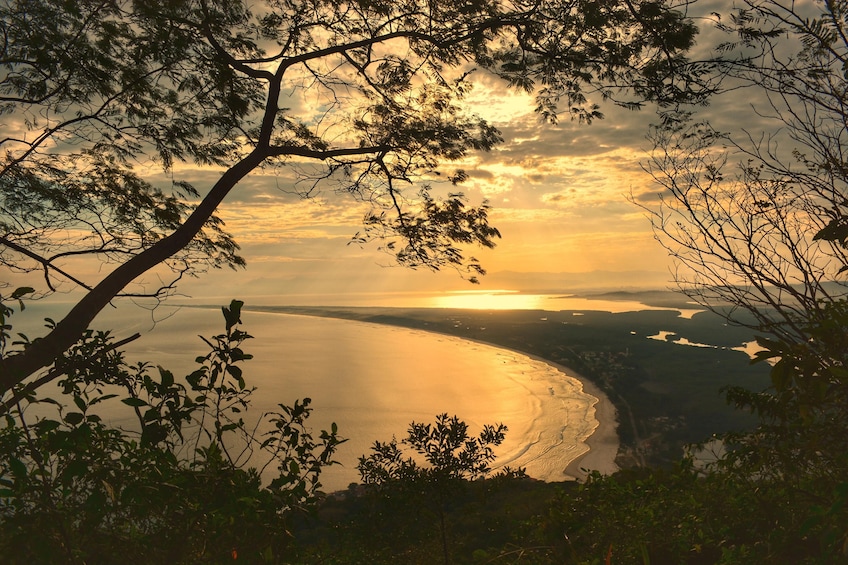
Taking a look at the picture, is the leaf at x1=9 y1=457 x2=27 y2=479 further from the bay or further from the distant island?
the bay

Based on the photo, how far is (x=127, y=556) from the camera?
10.7 feet

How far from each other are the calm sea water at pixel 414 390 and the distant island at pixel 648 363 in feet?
10.9

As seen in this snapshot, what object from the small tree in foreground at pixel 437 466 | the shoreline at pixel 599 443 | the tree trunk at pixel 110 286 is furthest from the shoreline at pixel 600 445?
the tree trunk at pixel 110 286

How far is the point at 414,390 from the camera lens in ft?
175

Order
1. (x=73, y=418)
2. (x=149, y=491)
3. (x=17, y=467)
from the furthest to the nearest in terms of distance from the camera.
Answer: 1. (x=149, y=491)
2. (x=73, y=418)
3. (x=17, y=467)

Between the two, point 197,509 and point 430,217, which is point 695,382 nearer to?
point 430,217

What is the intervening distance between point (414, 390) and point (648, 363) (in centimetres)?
2471

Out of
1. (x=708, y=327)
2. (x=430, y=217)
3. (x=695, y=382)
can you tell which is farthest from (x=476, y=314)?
(x=430, y=217)

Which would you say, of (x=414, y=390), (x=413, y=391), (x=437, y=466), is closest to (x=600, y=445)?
(x=413, y=391)

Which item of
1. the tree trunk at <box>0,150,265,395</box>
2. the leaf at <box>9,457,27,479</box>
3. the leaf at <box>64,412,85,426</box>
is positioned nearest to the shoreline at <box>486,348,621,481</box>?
the tree trunk at <box>0,150,265,395</box>

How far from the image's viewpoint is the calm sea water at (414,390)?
35.3 metres

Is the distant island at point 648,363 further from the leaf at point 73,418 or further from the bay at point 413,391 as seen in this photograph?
the leaf at point 73,418

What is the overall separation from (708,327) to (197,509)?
8759 centimetres

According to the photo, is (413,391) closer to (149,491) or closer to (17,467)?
(149,491)
